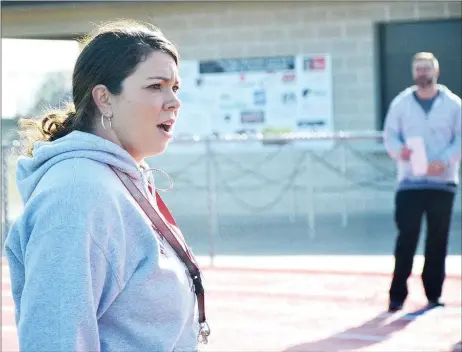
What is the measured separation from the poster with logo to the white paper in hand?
7413mm

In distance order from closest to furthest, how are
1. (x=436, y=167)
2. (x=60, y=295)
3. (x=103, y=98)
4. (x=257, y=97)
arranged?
(x=60, y=295), (x=103, y=98), (x=436, y=167), (x=257, y=97)

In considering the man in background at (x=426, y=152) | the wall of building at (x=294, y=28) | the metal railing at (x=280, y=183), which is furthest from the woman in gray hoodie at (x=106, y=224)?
the wall of building at (x=294, y=28)

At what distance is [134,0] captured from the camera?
16.1 metres

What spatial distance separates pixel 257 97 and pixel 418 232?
7808mm

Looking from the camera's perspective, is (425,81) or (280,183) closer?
(425,81)

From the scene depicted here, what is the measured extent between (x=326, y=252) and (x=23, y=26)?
288 inches

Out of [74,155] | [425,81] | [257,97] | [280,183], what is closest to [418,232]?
[425,81]

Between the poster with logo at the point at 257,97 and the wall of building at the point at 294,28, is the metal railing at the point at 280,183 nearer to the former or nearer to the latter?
the poster with logo at the point at 257,97

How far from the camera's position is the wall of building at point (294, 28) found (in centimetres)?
1555

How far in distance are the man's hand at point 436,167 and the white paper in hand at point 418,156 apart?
3 cm

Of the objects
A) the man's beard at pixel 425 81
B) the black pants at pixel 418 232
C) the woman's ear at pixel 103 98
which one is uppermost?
the woman's ear at pixel 103 98

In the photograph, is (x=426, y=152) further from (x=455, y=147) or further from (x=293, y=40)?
(x=293, y=40)

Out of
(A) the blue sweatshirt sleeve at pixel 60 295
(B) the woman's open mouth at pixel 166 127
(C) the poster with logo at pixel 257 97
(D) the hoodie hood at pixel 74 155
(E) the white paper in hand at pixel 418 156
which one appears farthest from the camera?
(C) the poster with logo at pixel 257 97

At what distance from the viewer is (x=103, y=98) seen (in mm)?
2424
